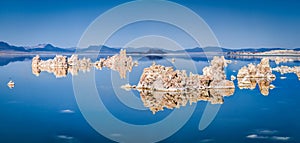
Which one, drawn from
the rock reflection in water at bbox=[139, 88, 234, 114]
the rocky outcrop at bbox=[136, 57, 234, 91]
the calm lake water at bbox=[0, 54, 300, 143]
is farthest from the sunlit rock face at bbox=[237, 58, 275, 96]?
the rock reflection in water at bbox=[139, 88, 234, 114]

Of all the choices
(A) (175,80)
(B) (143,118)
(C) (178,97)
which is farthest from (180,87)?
(B) (143,118)

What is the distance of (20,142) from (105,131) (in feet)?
5.30

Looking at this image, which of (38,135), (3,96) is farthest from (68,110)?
(3,96)

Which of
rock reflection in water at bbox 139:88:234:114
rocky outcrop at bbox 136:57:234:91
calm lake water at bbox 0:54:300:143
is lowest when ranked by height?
calm lake water at bbox 0:54:300:143

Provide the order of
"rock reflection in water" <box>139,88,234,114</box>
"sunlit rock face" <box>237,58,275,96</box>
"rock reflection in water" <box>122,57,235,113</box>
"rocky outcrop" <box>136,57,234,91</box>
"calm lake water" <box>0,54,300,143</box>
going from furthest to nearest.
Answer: "sunlit rock face" <box>237,58,275,96</box>, "rocky outcrop" <box>136,57,234,91</box>, "rock reflection in water" <box>122,57,235,113</box>, "rock reflection in water" <box>139,88,234,114</box>, "calm lake water" <box>0,54,300,143</box>

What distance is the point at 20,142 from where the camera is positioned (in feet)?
22.4

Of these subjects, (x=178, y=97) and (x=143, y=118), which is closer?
(x=143, y=118)

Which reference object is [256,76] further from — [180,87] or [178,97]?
[178,97]

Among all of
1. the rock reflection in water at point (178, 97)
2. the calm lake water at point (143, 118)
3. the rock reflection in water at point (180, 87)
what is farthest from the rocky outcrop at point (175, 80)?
the calm lake water at point (143, 118)

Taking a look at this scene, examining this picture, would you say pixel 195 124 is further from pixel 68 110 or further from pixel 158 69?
pixel 158 69

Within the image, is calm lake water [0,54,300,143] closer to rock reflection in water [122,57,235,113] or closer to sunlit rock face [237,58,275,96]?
rock reflection in water [122,57,235,113]

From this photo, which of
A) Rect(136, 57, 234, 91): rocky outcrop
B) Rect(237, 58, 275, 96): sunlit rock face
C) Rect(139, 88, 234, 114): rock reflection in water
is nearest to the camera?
Rect(139, 88, 234, 114): rock reflection in water

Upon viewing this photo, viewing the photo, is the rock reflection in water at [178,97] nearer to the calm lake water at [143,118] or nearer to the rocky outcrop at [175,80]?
the calm lake water at [143,118]

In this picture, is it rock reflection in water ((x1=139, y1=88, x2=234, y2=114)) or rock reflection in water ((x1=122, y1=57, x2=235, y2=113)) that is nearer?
rock reflection in water ((x1=139, y1=88, x2=234, y2=114))
